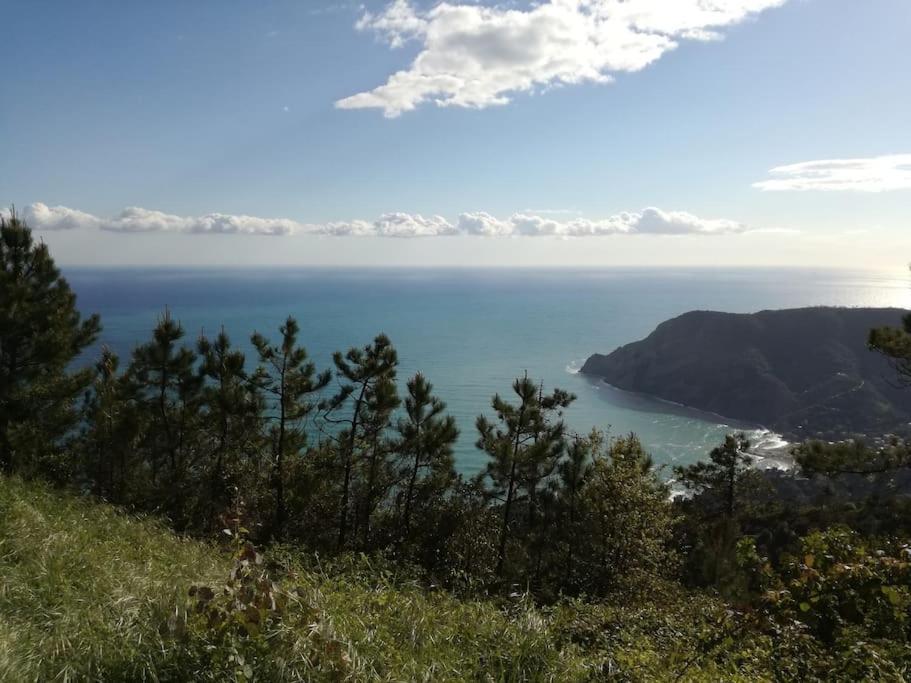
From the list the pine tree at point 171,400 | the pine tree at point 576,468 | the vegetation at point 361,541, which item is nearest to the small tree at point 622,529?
the vegetation at point 361,541

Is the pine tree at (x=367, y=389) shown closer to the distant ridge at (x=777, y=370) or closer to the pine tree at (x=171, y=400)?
the pine tree at (x=171, y=400)

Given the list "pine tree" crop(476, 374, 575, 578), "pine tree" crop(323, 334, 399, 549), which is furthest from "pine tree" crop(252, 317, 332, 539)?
"pine tree" crop(476, 374, 575, 578)

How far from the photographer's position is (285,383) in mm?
16188

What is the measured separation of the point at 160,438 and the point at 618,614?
18847mm

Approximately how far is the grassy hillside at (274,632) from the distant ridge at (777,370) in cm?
8535

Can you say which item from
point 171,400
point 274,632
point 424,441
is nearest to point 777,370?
point 424,441

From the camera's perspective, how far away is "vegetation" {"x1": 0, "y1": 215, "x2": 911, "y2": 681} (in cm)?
373

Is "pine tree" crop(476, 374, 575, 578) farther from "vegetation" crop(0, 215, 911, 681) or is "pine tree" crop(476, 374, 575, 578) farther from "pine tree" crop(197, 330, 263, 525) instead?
"pine tree" crop(197, 330, 263, 525)

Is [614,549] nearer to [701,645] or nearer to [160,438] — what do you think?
[701,645]

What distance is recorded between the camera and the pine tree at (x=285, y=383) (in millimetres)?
15961

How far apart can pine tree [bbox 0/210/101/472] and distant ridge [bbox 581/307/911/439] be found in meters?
86.1

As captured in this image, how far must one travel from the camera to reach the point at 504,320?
17712 cm

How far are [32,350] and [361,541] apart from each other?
1071cm

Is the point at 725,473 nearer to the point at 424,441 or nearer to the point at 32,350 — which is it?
the point at 424,441
